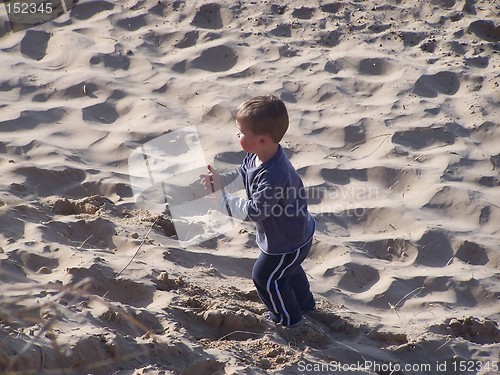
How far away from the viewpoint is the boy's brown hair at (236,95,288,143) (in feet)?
11.3

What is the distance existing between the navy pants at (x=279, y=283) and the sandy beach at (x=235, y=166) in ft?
0.26

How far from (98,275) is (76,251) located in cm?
24

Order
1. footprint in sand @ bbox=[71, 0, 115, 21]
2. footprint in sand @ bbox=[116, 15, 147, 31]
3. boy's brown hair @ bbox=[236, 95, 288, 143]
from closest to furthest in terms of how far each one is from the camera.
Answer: boy's brown hair @ bbox=[236, 95, 288, 143] < footprint in sand @ bbox=[116, 15, 147, 31] < footprint in sand @ bbox=[71, 0, 115, 21]

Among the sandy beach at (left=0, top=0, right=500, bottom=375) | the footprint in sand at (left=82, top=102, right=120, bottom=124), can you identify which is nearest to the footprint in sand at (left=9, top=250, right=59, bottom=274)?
the sandy beach at (left=0, top=0, right=500, bottom=375)

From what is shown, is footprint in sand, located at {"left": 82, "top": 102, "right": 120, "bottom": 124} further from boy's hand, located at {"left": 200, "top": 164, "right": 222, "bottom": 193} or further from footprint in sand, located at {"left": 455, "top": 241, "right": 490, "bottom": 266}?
footprint in sand, located at {"left": 455, "top": 241, "right": 490, "bottom": 266}

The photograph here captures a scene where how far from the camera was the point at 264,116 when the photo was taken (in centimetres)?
345

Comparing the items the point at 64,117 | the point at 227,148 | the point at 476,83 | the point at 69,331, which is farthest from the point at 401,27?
the point at 69,331

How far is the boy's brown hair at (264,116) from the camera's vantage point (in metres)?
3.45

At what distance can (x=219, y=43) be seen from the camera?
19.9 feet

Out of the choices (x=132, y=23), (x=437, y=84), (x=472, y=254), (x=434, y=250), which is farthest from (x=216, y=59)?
(x=472, y=254)

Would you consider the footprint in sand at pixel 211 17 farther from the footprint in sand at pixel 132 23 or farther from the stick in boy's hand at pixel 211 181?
the stick in boy's hand at pixel 211 181

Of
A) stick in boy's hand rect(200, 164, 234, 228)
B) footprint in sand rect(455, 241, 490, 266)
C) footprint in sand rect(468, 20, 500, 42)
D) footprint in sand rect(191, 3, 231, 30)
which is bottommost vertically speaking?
footprint in sand rect(455, 241, 490, 266)

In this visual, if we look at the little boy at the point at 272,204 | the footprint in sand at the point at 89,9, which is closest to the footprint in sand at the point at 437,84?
the little boy at the point at 272,204

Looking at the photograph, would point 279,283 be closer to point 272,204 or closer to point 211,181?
point 272,204
